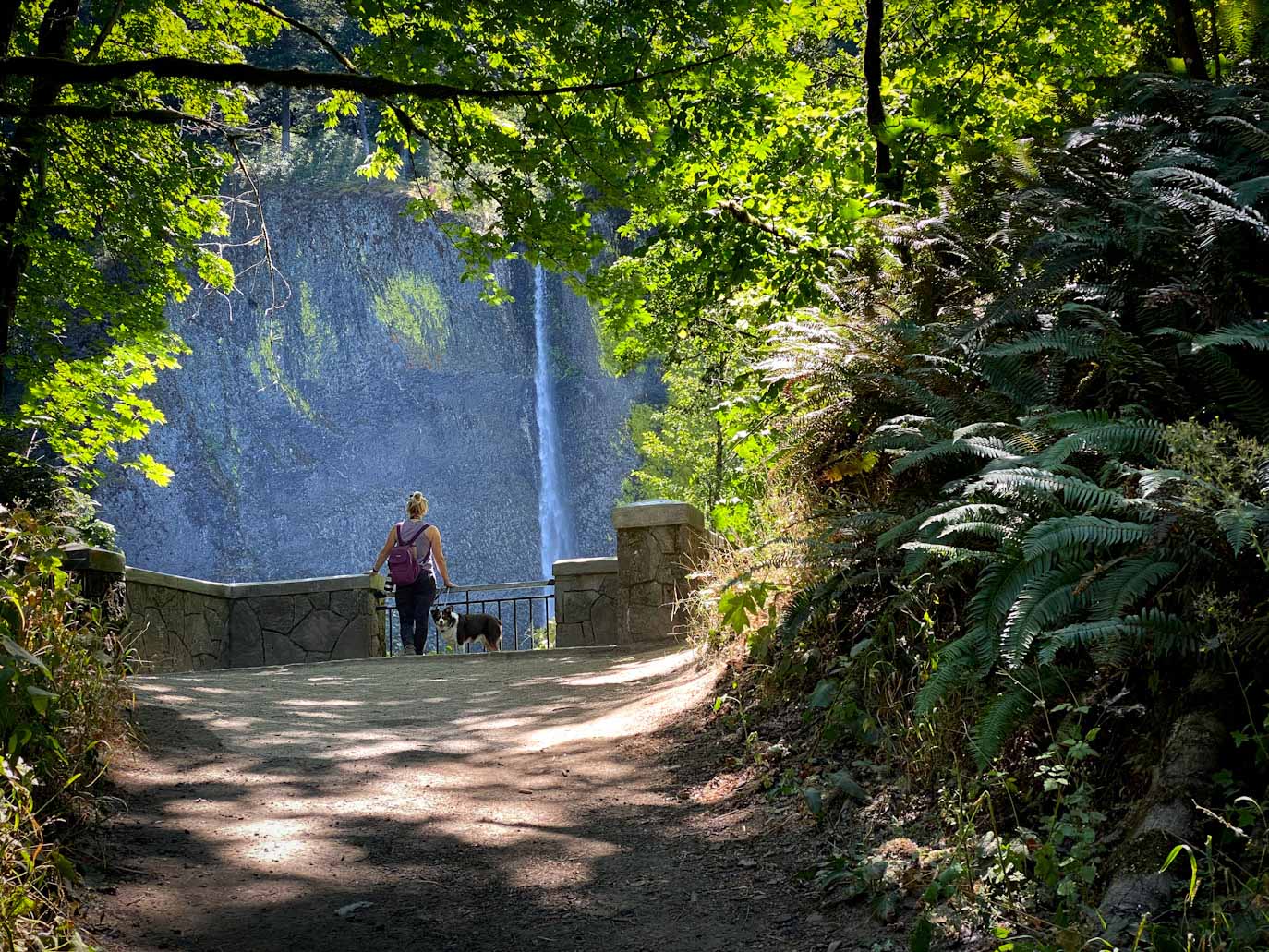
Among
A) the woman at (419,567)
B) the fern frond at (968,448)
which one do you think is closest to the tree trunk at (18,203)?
the woman at (419,567)

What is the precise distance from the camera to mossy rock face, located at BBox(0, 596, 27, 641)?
3.30 metres

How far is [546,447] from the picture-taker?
34375mm

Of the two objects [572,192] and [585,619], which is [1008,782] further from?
[585,619]

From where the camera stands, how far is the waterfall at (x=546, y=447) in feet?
110

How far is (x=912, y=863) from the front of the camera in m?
2.76

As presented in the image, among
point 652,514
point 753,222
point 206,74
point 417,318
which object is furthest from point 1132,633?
point 417,318

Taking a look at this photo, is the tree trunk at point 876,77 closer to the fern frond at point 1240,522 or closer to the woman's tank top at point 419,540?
the fern frond at point 1240,522

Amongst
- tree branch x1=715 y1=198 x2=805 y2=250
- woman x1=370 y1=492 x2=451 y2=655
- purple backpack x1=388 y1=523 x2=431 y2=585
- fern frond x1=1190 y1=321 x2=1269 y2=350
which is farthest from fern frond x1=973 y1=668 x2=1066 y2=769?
purple backpack x1=388 y1=523 x2=431 y2=585

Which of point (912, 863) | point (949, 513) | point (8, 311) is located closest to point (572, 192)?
point (949, 513)

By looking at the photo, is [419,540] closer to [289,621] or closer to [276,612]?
[289,621]

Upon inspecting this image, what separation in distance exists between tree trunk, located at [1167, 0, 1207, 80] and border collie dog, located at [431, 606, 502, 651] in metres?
9.29

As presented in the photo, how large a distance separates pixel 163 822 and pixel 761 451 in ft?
12.8

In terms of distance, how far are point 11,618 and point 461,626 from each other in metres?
9.26

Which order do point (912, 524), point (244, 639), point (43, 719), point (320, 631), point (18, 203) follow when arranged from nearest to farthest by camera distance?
point (43, 719) → point (912, 524) → point (18, 203) → point (320, 631) → point (244, 639)
